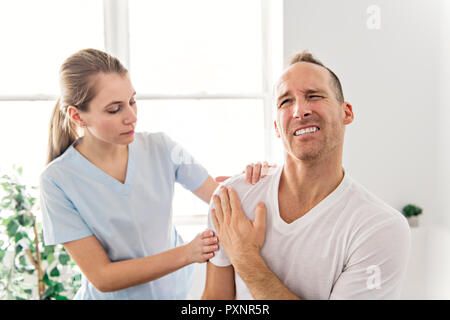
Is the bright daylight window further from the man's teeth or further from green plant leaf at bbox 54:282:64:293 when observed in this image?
the man's teeth

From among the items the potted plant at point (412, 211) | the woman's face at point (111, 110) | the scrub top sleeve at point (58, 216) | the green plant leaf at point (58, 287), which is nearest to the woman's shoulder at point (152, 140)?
the woman's face at point (111, 110)

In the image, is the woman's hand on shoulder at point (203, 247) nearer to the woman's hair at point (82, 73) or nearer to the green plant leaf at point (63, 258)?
the woman's hair at point (82, 73)

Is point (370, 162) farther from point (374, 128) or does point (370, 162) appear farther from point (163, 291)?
point (163, 291)

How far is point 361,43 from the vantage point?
1.09m

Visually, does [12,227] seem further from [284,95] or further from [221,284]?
[284,95]

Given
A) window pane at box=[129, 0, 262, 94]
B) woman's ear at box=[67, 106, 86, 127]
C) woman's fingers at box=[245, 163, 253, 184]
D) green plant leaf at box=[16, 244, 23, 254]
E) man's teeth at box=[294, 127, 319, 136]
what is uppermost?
window pane at box=[129, 0, 262, 94]

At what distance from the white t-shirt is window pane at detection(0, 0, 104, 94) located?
1062mm

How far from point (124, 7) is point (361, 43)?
36.7 inches

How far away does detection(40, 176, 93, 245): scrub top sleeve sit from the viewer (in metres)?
0.83

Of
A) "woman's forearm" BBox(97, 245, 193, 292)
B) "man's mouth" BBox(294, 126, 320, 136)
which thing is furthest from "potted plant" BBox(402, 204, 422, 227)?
"woman's forearm" BBox(97, 245, 193, 292)

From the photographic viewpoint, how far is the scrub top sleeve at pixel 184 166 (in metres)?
0.99

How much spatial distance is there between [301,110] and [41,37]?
3.98 ft

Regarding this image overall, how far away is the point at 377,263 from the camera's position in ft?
2.12
